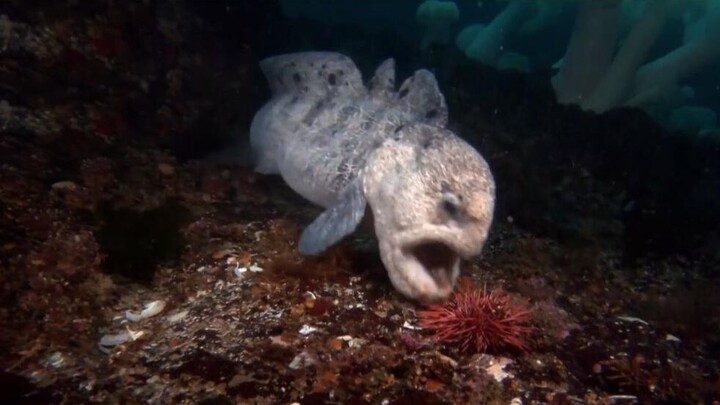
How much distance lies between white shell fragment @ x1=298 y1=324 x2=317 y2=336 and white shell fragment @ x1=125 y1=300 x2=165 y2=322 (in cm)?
112

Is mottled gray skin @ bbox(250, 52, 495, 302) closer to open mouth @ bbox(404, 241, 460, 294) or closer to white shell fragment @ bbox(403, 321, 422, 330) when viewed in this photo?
open mouth @ bbox(404, 241, 460, 294)

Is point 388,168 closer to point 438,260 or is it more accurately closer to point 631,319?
point 438,260

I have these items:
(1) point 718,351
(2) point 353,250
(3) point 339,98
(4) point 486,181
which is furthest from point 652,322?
(3) point 339,98

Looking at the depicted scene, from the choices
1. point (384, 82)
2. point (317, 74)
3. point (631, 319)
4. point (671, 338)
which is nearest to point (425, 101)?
point (384, 82)

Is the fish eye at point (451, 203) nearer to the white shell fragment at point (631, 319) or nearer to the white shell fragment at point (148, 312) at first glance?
the white shell fragment at point (631, 319)

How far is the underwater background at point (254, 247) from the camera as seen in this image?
10.1 feet

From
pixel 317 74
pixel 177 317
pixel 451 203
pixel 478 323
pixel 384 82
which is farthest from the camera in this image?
pixel 317 74

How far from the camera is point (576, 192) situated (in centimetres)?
736

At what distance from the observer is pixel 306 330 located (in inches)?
135

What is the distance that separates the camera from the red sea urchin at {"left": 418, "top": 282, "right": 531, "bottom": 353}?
3357mm

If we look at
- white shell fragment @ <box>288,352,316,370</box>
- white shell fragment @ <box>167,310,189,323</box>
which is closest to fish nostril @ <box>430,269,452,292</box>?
white shell fragment @ <box>288,352,316,370</box>

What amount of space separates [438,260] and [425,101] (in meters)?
1.87

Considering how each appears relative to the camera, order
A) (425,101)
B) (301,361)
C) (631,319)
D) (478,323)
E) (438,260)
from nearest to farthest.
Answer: (301,361)
(478,323)
(438,260)
(631,319)
(425,101)

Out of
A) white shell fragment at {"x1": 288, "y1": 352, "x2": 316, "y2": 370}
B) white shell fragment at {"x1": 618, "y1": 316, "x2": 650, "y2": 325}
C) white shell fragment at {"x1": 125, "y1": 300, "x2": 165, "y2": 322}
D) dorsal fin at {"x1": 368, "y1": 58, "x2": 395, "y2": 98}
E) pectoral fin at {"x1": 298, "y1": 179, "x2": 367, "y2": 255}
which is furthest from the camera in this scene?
dorsal fin at {"x1": 368, "y1": 58, "x2": 395, "y2": 98}
